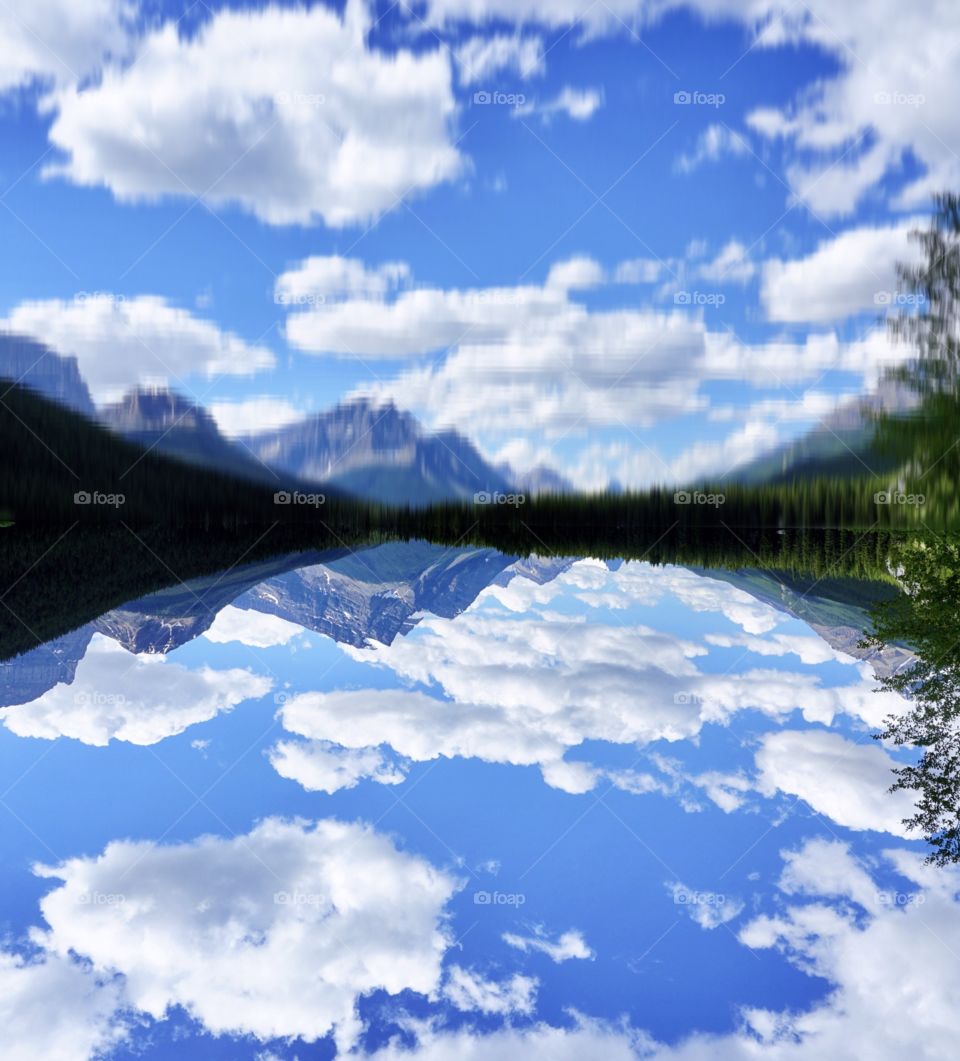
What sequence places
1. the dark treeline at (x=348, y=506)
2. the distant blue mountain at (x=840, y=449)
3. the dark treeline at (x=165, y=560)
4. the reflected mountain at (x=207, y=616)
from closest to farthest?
the reflected mountain at (x=207, y=616) → the dark treeline at (x=165, y=560) → the dark treeline at (x=348, y=506) → the distant blue mountain at (x=840, y=449)

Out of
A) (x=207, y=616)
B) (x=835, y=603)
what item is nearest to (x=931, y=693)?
(x=835, y=603)

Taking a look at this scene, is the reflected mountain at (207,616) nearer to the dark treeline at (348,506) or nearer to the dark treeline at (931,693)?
the dark treeline at (931,693)

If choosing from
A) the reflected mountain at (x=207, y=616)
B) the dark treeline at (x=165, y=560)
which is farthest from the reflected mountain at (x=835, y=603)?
the reflected mountain at (x=207, y=616)

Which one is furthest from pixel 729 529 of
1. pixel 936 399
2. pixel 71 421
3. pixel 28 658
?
pixel 71 421

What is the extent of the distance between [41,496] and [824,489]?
108682 millimetres

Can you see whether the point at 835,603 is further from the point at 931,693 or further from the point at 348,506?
the point at 348,506

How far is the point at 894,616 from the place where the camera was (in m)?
22.9

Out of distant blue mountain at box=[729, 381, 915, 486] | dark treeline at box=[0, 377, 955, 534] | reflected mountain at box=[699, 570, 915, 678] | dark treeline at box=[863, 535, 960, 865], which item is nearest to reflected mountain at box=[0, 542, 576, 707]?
reflected mountain at box=[699, 570, 915, 678]

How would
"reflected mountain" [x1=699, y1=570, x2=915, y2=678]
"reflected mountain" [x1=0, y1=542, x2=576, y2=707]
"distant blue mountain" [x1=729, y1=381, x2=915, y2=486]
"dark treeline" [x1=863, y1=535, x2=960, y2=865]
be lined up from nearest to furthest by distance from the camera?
"dark treeline" [x1=863, y1=535, x2=960, y2=865]
"reflected mountain" [x1=0, y1=542, x2=576, y2=707]
"reflected mountain" [x1=699, y1=570, x2=915, y2=678]
"distant blue mountain" [x1=729, y1=381, x2=915, y2=486]

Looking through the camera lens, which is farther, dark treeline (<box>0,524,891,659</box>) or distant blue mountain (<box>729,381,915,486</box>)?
distant blue mountain (<box>729,381,915,486</box>)

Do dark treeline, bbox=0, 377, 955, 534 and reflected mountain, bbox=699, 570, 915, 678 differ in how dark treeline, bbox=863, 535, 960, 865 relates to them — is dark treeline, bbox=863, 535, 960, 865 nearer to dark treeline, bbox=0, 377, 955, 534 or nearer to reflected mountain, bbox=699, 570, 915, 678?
reflected mountain, bbox=699, 570, 915, 678

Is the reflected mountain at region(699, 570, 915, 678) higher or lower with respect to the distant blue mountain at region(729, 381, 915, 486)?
lower

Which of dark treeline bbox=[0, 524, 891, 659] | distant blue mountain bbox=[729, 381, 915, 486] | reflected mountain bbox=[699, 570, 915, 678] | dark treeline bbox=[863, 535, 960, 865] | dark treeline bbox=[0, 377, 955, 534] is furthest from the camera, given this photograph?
distant blue mountain bbox=[729, 381, 915, 486]

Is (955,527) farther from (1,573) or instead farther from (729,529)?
(1,573)
